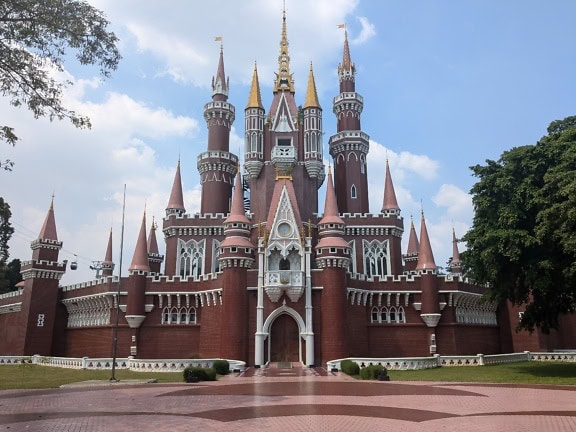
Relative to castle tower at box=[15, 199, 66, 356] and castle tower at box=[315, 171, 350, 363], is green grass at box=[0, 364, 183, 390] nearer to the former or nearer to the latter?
castle tower at box=[315, 171, 350, 363]

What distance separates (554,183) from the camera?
28.3 m

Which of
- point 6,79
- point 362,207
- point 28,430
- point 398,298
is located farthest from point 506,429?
point 362,207

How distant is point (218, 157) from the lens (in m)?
58.8

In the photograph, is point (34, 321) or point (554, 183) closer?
point (554, 183)

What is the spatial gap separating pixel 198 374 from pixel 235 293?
11461mm

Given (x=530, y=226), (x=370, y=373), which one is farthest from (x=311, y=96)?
(x=370, y=373)

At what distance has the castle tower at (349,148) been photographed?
2226 inches

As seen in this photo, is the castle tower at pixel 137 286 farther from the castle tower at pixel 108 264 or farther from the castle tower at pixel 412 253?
the castle tower at pixel 412 253

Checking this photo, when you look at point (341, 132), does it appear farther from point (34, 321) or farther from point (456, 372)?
point (34, 321)

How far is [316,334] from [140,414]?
82.1ft

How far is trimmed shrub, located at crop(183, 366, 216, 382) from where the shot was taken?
28.1 meters

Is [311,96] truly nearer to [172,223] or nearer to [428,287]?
[172,223]

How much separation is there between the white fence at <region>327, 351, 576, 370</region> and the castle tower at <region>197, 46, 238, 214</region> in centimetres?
2769

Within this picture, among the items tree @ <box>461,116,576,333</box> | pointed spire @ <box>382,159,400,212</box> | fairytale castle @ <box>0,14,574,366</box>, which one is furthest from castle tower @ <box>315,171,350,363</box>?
pointed spire @ <box>382,159,400,212</box>
